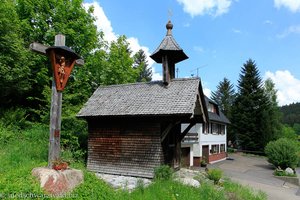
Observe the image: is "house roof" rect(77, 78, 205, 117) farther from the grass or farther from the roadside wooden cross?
the roadside wooden cross

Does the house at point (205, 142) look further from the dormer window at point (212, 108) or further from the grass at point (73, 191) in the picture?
the grass at point (73, 191)

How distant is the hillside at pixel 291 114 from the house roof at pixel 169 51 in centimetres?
7630

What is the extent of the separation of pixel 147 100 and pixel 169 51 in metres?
3.01

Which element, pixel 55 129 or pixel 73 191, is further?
pixel 55 129

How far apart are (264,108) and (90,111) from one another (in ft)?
110

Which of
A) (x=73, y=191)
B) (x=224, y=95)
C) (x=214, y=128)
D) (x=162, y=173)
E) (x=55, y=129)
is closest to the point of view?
(x=73, y=191)

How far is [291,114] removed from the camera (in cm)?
9262

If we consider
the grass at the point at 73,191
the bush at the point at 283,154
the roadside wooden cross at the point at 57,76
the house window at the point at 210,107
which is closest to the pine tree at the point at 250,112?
the house window at the point at 210,107

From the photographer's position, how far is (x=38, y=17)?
21.8 meters

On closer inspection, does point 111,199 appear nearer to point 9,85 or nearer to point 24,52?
point 9,85

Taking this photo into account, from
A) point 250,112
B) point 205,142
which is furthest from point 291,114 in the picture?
point 205,142

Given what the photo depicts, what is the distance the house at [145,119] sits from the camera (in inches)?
515

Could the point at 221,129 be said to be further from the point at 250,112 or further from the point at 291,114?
Result: the point at 291,114

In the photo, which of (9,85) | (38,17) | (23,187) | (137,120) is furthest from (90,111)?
(38,17)
